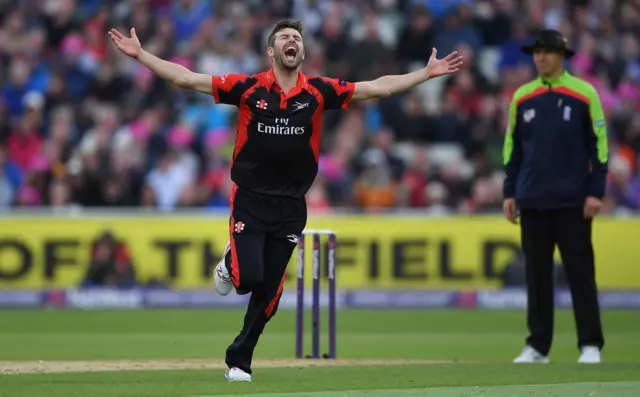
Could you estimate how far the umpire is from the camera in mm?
10602

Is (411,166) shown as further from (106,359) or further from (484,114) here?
(106,359)

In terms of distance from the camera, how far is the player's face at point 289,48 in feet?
28.7

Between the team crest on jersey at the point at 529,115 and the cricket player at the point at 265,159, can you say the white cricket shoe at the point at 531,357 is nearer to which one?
the team crest on jersey at the point at 529,115

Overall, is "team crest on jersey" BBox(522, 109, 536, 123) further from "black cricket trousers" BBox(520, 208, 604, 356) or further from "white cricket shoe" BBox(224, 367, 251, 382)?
"white cricket shoe" BBox(224, 367, 251, 382)

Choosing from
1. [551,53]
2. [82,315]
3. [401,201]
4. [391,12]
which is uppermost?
[391,12]

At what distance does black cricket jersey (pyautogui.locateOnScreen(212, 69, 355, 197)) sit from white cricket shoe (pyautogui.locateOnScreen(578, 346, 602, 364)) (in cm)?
280

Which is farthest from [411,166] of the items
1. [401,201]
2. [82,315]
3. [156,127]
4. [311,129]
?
[311,129]

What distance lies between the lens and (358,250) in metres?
18.3

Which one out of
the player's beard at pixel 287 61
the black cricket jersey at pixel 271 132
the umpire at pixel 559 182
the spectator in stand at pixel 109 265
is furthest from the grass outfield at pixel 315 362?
the player's beard at pixel 287 61

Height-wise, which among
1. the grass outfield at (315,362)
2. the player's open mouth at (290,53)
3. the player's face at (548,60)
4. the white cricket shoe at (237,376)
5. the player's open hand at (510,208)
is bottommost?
the grass outfield at (315,362)

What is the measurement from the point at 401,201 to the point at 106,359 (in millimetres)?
8118

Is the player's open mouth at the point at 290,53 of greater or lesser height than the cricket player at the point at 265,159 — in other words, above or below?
above

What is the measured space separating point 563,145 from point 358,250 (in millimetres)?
7845

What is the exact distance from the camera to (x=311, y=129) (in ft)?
29.1
